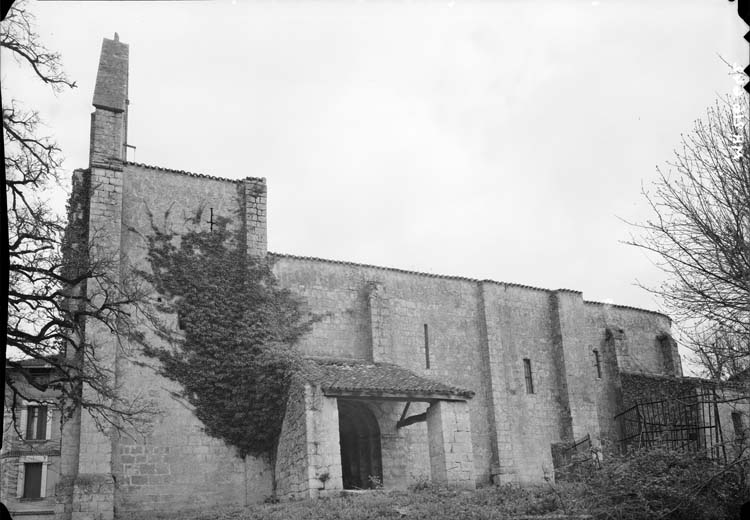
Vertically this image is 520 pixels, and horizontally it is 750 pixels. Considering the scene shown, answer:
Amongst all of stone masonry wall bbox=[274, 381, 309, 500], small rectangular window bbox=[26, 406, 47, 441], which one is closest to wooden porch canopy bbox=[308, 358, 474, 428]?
stone masonry wall bbox=[274, 381, 309, 500]

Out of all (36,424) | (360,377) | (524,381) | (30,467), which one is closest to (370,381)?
(360,377)

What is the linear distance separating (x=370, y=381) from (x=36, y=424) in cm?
2309

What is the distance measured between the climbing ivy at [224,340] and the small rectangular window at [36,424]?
60.4 feet

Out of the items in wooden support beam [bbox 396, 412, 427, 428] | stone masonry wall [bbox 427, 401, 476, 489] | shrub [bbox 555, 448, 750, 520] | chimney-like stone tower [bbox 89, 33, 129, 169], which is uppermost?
chimney-like stone tower [bbox 89, 33, 129, 169]

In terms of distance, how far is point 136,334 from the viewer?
19.3 metres

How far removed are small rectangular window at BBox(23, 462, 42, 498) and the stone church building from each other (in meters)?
16.9

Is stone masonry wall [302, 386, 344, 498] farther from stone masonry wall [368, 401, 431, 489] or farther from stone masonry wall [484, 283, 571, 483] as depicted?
stone masonry wall [484, 283, 571, 483]

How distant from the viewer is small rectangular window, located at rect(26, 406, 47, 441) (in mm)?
34938

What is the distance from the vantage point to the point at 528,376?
27422 millimetres

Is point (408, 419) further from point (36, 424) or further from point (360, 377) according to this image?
point (36, 424)

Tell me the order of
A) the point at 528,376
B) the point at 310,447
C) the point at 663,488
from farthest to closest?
the point at 528,376 < the point at 310,447 < the point at 663,488

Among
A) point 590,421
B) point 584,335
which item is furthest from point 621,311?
point 590,421

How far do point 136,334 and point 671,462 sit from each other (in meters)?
13.2

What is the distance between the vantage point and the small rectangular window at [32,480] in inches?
1309
